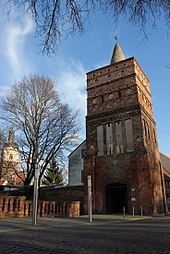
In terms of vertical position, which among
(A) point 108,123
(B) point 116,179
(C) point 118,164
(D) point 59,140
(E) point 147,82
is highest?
(E) point 147,82

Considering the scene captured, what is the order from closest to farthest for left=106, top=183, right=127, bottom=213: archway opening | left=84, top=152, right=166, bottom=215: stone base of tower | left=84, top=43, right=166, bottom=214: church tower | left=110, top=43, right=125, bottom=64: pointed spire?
1. left=84, top=152, right=166, bottom=215: stone base of tower
2. left=84, top=43, right=166, bottom=214: church tower
3. left=106, top=183, right=127, bottom=213: archway opening
4. left=110, top=43, right=125, bottom=64: pointed spire

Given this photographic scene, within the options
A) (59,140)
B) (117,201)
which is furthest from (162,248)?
(117,201)

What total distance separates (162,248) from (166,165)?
36781 mm

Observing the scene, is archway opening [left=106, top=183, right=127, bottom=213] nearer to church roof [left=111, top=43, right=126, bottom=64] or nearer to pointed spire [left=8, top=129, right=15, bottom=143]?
pointed spire [left=8, top=129, right=15, bottom=143]

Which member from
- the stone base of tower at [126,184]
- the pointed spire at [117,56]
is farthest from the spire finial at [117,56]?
the stone base of tower at [126,184]

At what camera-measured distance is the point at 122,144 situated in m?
23.1

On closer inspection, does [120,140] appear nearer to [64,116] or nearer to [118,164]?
[118,164]

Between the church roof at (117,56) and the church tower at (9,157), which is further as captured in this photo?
the church roof at (117,56)

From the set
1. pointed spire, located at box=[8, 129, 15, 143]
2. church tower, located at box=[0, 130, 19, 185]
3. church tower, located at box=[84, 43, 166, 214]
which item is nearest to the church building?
church tower, located at box=[84, 43, 166, 214]

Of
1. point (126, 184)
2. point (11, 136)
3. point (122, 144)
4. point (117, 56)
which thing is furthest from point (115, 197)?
point (117, 56)

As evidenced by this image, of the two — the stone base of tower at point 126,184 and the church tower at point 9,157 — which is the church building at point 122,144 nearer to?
the stone base of tower at point 126,184

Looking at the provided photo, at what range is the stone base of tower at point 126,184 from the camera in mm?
19828

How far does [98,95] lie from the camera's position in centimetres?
2697

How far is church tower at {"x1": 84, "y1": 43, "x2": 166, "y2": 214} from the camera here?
20.6 m
